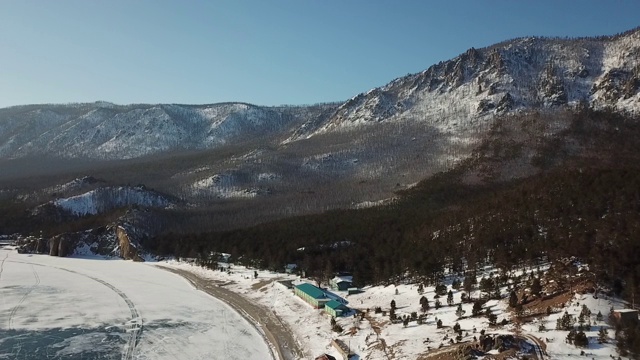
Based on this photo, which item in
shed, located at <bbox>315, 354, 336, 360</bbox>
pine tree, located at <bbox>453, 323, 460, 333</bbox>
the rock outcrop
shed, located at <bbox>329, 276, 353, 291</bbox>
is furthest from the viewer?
the rock outcrop

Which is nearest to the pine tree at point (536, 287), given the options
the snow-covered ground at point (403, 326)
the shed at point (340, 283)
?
the snow-covered ground at point (403, 326)

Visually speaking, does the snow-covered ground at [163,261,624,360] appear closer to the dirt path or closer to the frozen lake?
the dirt path

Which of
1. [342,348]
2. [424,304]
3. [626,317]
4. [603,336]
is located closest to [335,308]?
[342,348]

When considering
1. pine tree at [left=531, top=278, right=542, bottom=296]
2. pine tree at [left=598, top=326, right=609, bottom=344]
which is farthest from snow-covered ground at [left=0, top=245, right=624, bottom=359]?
pine tree at [left=531, top=278, right=542, bottom=296]

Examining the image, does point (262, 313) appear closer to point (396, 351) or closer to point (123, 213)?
point (396, 351)

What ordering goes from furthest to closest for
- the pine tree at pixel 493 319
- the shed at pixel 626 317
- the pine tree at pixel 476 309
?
1. the pine tree at pixel 476 309
2. the pine tree at pixel 493 319
3. the shed at pixel 626 317

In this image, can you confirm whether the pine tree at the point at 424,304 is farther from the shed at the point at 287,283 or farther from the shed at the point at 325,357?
the shed at the point at 287,283

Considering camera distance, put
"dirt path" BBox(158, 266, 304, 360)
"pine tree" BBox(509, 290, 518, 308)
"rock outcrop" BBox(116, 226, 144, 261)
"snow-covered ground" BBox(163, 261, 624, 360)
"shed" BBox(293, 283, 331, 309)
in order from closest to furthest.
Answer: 1. "snow-covered ground" BBox(163, 261, 624, 360)
2. "pine tree" BBox(509, 290, 518, 308)
3. "dirt path" BBox(158, 266, 304, 360)
4. "shed" BBox(293, 283, 331, 309)
5. "rock outcrop" BBox(116, 226, 144, 261)

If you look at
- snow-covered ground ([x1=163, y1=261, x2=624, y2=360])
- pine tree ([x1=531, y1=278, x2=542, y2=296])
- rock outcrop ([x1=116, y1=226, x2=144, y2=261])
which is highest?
rock outcrop ([x1=116, y1=226, x2=144, y2=261])
